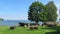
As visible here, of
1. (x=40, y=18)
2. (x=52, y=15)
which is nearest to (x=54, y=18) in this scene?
(x=52, y=15)

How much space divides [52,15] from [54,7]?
460cm

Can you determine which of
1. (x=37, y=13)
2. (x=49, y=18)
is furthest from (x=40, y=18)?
(x=49, y=18)

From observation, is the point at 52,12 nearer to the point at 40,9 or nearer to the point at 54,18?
the point at 54,18

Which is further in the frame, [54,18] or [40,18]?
[54,18]

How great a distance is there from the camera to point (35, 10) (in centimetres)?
7756

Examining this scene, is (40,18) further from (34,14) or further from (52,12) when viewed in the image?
(52,12)

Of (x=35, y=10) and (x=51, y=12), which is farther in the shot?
(x=51, y=12)

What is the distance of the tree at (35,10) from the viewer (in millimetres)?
77250

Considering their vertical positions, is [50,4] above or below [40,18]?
above

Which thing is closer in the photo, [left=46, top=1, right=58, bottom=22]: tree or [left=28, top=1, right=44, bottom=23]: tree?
[left=28, top=1, right=44, bottom=23]: tree

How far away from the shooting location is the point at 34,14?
76812 mm

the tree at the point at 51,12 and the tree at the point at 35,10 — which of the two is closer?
the tree at the point at 35,10

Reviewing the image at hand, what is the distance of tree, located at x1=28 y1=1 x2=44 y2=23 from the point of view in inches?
3041

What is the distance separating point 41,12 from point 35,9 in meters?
2.87
